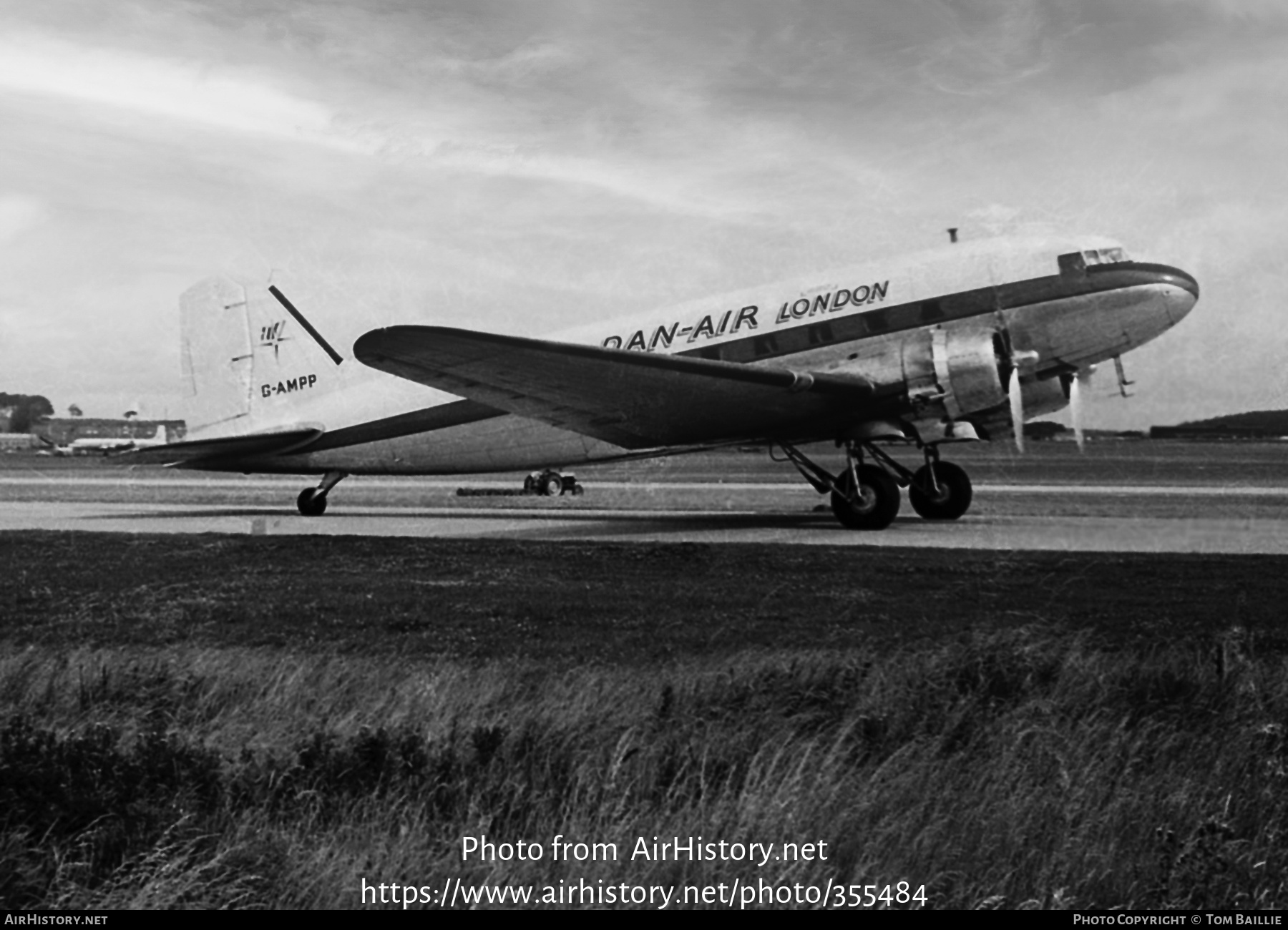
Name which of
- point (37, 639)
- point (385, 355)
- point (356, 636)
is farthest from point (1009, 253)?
point (37, 639)

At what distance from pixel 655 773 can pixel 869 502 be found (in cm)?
1448

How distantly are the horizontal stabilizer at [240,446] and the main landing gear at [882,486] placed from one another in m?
10.5

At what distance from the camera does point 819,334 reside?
1948cm

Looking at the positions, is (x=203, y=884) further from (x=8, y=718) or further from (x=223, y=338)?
(x=223, y=338)

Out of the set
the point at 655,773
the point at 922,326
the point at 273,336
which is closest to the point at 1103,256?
the point at 922,326

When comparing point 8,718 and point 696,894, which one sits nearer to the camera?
point 696,894

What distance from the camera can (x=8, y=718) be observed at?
6277 millimetres

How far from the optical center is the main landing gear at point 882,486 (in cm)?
1934

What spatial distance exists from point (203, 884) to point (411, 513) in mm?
21385

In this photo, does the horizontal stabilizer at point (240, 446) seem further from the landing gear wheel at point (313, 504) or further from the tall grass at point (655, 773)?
the tall grass at point (655, 773)

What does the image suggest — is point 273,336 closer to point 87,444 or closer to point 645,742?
point 645,742

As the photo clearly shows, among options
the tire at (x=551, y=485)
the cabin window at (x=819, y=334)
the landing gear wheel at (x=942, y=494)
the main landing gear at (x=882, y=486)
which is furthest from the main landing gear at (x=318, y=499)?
the landing gear wheel at (x=942, y=494)

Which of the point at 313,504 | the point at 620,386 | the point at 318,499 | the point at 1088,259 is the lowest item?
the point at 313,504

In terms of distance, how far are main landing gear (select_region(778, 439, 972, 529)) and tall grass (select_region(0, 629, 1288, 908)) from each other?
1144cm
